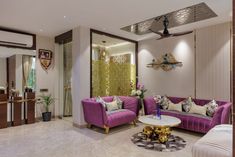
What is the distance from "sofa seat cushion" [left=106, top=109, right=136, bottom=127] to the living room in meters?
0.03

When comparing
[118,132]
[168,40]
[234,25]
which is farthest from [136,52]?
[234,25]

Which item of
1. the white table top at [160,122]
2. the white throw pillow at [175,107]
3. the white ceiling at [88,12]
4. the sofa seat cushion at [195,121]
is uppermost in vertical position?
the white ceiling at [88,12]

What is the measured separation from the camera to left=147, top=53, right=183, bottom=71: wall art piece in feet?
17.5

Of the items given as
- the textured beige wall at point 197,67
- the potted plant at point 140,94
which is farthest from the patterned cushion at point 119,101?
the textured beige wall at point 197,67

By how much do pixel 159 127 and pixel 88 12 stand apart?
2.89 metres

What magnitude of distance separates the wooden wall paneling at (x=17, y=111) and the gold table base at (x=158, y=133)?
368 centimetres

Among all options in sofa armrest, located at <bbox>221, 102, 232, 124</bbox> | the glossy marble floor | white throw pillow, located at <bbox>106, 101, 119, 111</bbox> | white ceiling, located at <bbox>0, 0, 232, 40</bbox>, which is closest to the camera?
the glossy marble floor

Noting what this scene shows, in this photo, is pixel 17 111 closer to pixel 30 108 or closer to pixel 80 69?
pixel 30 108

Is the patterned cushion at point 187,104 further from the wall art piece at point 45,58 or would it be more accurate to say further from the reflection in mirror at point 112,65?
the wall art piece at point 45,58

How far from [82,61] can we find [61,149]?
7.65ft

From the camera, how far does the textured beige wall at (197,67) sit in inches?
173

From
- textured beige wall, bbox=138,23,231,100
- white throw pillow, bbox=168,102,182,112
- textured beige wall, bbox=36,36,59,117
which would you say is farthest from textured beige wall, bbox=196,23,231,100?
textured beige wall, bbox=36,36,59,117

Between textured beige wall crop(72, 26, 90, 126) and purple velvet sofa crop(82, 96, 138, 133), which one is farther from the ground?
textured beige wall crop(72, 26, 90, 126)

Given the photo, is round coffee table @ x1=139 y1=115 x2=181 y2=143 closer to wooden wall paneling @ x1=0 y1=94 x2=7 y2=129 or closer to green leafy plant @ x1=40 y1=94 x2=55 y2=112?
green leafy plant @ x1=40 y1=94 x2=55 y2=112
